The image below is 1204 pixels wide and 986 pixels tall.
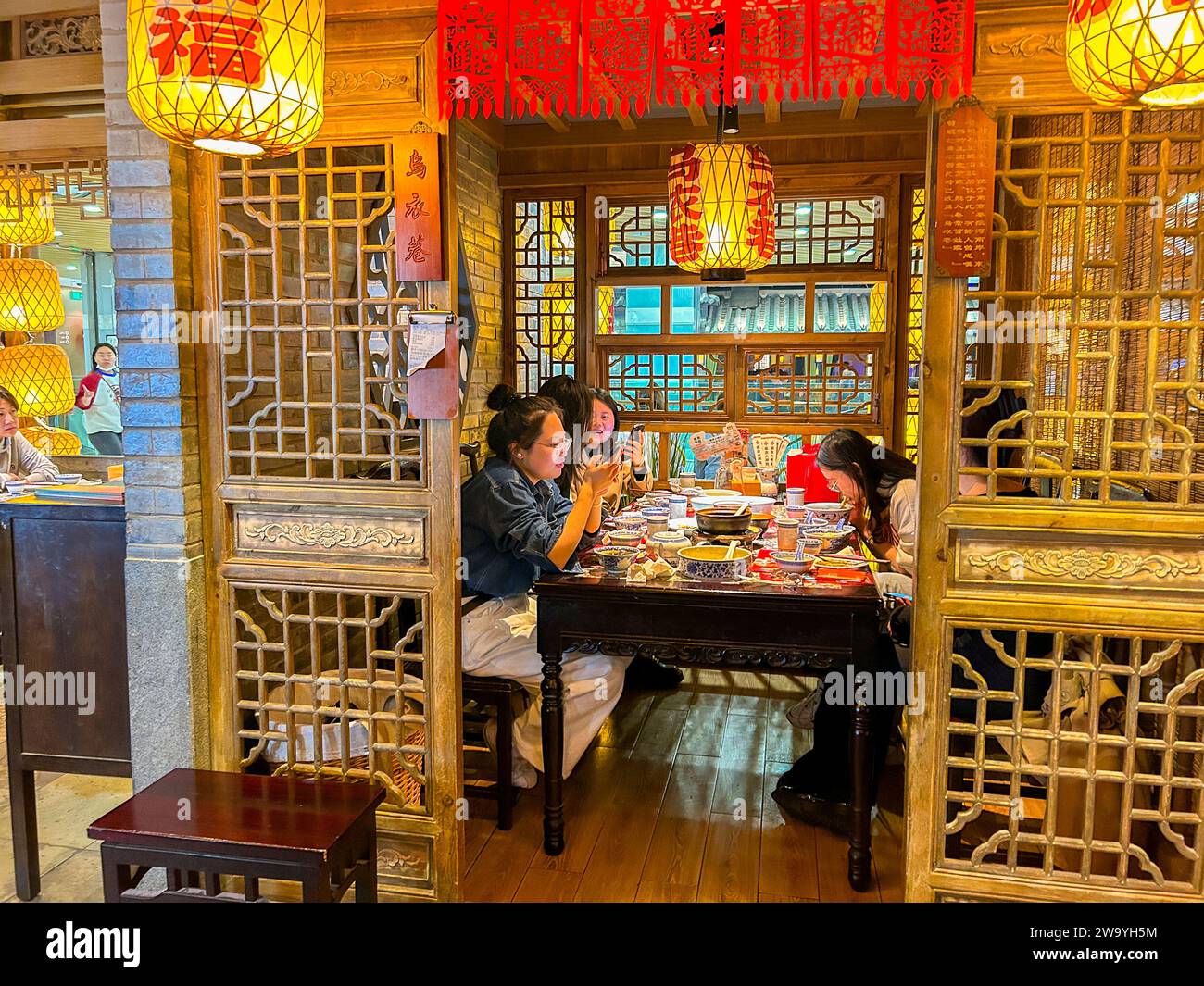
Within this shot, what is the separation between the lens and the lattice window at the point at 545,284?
5266 mm

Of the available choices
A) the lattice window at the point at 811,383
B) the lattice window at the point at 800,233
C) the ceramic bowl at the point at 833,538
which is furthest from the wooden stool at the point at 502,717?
the lattice window at the point at 800,233

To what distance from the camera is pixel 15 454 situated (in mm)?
4766

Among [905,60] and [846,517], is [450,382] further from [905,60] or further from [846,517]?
[846,517]

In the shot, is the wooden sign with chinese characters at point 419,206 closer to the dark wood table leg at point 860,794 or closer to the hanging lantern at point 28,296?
the dark wood table leg at point 860,794

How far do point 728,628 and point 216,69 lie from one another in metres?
1.86

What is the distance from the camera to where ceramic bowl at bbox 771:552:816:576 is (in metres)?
2.83

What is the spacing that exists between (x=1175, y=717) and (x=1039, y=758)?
412 millimetres

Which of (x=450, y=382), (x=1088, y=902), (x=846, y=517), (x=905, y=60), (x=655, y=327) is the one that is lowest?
(x=1088, y=902)

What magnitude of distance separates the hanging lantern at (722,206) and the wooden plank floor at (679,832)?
1.94m

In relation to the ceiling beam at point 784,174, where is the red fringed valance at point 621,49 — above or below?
below

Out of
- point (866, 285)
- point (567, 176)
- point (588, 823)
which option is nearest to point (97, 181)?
point (567, 176)

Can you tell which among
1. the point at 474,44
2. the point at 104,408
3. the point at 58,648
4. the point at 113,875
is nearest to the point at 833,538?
the point at 474,44

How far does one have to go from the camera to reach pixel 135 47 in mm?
1746

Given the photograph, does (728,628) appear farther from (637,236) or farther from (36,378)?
(36,378)
